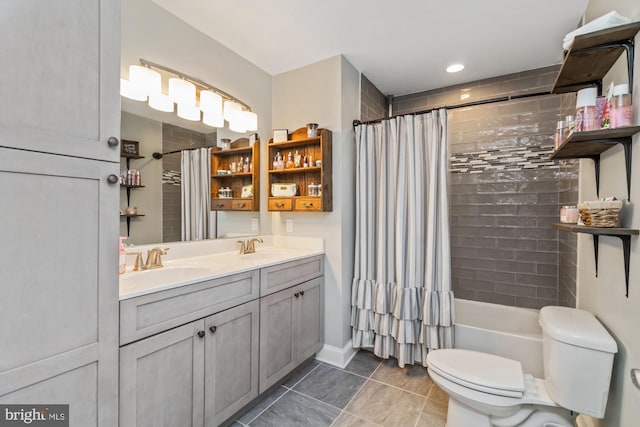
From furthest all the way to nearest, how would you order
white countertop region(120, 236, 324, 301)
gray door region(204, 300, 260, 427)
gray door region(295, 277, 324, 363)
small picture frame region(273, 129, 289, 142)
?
small picture frame region(273, 129, 289, 142) → gray door region(295, 277, 324, 363) → gray door region(204, 300, 260, 427) → white countertop region(120, 236, 324, 301)

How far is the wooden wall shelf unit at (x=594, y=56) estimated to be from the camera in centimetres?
115

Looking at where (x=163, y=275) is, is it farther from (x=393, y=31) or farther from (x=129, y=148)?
(x=393, y=31)

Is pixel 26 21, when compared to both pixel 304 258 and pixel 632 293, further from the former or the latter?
pixel 632 293

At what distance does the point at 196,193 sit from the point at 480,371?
2143 mm

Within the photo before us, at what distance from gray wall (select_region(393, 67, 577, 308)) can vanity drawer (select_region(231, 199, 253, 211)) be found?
6.89 ft

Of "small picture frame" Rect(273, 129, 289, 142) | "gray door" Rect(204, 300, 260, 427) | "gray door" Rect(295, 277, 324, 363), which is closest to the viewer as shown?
"gray door" Rect(204, 300, 260, 427)

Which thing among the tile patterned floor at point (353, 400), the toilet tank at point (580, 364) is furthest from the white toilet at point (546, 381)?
the tile patterned floor at point (353, 400)

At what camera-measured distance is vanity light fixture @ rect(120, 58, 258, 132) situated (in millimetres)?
1746

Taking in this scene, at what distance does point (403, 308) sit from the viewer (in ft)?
7.47

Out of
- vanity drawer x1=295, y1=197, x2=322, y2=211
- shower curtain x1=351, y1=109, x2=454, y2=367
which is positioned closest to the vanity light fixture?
vanity drawer x1=295, y1=197, x2=322, y2=211

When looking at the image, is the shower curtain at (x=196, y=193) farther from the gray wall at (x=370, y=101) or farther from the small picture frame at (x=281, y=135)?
the gray wall at (x=370, y=101)

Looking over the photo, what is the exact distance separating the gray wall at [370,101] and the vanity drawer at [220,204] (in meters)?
1.47

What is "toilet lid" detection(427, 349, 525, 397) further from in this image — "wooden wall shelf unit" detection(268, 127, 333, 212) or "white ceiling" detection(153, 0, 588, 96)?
"white ceiling" detection(153, 0, 588, 96)

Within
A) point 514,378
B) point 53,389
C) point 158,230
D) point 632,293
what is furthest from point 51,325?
point 632,293
